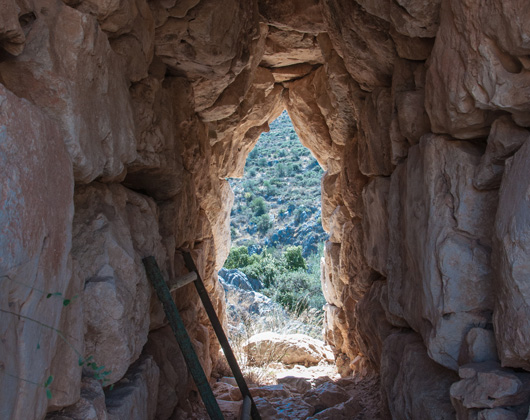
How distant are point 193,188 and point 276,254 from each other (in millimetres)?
17782

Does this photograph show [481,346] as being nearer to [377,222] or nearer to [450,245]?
[450,245]

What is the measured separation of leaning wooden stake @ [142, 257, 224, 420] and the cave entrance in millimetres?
3492

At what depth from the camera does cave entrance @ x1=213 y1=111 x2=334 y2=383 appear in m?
7.88

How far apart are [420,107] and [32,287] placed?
2732 mm

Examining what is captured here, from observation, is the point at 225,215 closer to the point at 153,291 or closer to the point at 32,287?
the point at 153,291

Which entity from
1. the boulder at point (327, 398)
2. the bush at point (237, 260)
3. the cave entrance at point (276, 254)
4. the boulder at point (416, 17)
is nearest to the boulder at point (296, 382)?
the cave entrance at point (276, 254)

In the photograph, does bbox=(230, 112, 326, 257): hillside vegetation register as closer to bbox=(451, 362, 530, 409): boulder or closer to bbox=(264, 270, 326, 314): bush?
bbox=(264, 270, 326, 314): bush

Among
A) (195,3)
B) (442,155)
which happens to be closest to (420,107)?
(442,155)

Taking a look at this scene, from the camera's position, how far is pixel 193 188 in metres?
5.15

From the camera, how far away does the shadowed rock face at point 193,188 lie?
1.85 m

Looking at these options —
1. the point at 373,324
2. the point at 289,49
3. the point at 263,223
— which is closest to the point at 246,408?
the point at 373,324

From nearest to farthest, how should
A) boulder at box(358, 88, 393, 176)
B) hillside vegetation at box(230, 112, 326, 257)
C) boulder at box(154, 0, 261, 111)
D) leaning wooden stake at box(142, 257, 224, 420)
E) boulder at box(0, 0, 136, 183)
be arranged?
boulder at box(0, 0, 136, 183), leaning wooden stake at box(142, 257, 224, 420), boulder at box(154, 0, 261, 111), boulder at box(358, 88, 393, 176), hillside vegetation at box(230, 112, 326, 257)

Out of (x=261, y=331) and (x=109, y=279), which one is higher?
(x=109, y=279)

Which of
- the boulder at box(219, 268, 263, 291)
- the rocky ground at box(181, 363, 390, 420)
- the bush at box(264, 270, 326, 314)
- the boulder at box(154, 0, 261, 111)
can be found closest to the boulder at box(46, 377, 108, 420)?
the rocky ground at box(181, 363, 390, 420)
